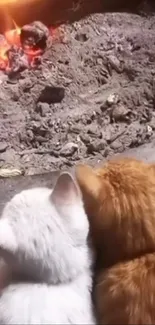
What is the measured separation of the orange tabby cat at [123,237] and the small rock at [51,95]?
1.56 feet

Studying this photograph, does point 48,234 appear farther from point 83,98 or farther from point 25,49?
point 25,49

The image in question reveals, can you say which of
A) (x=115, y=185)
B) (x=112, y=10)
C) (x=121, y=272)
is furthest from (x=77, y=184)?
(x=112, y=10)

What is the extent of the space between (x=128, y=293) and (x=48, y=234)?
0.17 metres

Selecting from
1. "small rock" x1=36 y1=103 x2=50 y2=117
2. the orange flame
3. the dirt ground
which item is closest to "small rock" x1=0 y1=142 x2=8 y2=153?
the dirt ground

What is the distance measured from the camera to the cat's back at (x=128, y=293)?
4.42 feet

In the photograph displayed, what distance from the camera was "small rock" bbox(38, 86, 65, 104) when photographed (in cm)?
189

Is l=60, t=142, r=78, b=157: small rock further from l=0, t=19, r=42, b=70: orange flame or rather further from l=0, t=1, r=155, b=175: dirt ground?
l=0, t=19, r=42, b=70: orange flame

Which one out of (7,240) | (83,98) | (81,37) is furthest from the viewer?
(81,37)

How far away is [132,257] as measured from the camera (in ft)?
4.62

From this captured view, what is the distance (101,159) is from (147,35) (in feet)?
1.31

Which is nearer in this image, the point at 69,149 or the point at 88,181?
the point at 88,181

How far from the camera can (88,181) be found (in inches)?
55.8

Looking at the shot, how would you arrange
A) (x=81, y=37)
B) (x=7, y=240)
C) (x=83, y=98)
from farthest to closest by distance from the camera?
(x=81, y=37) < (x=83, y=98) < (x=7, y=240)

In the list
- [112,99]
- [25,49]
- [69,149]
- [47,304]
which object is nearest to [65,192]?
[47,304]
